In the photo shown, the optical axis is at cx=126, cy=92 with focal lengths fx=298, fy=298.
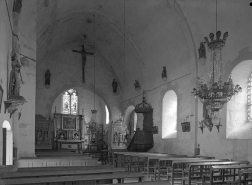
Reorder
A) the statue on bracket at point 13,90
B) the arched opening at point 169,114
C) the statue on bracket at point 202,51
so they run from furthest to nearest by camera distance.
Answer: the arched opening at point 169,114
the statue on bracket at point 202,51
the statue on bracket at point 13,90

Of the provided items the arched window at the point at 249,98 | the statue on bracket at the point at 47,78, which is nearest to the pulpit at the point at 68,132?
the statue on bracket at the point at 47,78

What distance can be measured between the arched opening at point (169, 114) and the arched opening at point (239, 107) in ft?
14.1

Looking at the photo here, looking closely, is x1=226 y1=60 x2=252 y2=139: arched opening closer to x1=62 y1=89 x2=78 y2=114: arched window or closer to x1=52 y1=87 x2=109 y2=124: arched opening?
x1=52 y1=87 x2=109 y2=124: arched opening

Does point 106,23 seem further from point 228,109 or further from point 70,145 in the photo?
point 228,109

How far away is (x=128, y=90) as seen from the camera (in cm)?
1944

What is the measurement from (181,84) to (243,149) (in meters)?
4.56

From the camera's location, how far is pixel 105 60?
20.6 meters

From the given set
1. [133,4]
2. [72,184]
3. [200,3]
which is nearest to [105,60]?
[133,4]

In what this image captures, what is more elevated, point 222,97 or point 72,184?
point 222,97

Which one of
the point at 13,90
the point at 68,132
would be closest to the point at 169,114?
the point at 68,132

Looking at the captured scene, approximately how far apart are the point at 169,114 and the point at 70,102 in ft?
34.1

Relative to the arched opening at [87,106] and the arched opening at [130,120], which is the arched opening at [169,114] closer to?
the arched opening at [130,120]

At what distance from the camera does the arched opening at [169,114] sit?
15016 mm

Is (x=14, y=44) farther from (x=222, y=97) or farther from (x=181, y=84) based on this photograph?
(x=181, y=84)
